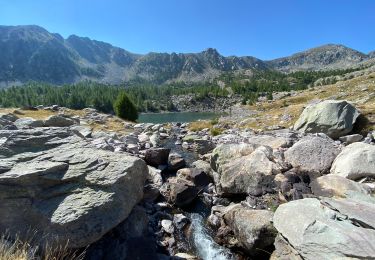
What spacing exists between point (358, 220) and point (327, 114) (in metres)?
22.4

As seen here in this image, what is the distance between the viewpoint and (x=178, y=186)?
68.0 ft

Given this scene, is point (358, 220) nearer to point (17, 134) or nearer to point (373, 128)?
point (17, 134)

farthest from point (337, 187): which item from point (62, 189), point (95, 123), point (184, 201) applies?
point (95, 123)

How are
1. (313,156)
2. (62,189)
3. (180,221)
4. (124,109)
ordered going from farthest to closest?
(124,109) → (313,156) → (180,221) → (62,189)

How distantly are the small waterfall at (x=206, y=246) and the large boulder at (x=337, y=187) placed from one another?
5.57 metres

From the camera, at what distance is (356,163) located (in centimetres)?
1803

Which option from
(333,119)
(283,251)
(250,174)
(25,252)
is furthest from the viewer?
(333,119)

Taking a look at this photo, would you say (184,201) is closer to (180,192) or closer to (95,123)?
(180,192)

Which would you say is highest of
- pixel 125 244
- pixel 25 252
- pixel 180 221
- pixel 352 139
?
pixel 352 139

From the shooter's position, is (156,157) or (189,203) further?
(156,157)

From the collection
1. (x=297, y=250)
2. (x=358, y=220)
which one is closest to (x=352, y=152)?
(x=358, y=220)

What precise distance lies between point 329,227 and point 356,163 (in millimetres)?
8840

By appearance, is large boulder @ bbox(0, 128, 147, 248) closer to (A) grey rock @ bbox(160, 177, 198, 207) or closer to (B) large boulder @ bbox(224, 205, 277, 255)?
(A) grey rock @ bbox(160, 177, 198, 207)

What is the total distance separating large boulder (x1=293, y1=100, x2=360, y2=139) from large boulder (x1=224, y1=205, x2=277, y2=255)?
1894 cm
